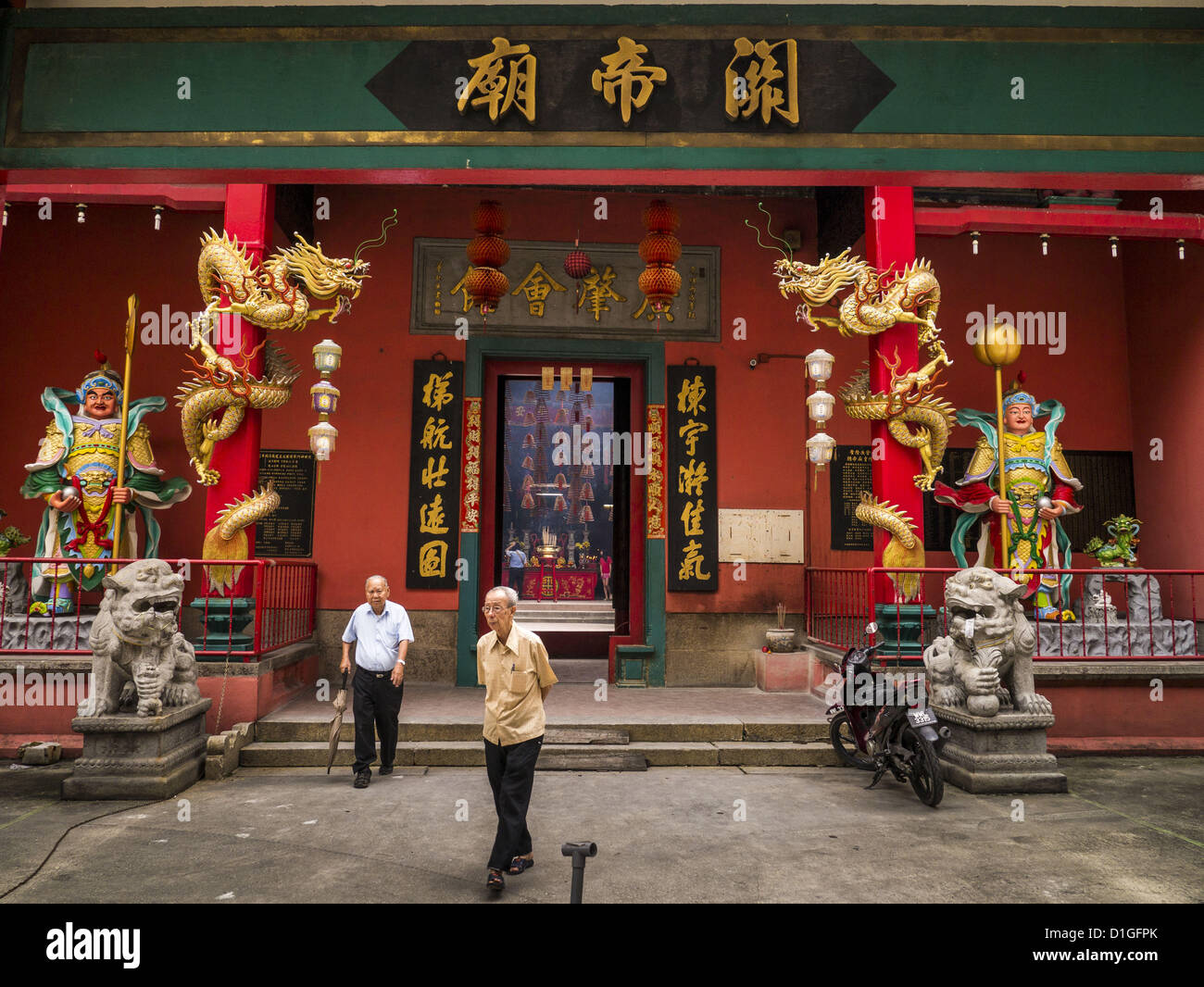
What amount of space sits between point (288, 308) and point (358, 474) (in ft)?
8.00

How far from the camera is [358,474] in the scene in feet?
29.2

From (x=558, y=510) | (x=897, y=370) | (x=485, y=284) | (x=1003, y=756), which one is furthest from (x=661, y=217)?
(x=558, y=510)

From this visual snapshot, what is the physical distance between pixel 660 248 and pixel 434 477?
364 cm

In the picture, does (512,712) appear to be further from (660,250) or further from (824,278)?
(660,250)

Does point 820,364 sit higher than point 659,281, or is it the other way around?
point 659,281

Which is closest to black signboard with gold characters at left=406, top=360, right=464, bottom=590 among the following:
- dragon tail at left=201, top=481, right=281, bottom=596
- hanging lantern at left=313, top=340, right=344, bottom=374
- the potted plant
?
hanging lantern at left=313, top=340, right=344, bottom=374

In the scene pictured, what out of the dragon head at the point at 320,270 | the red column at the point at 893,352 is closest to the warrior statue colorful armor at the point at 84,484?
the dragon head at the point at 320,270

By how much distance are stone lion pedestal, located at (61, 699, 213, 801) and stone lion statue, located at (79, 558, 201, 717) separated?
0.36 ft

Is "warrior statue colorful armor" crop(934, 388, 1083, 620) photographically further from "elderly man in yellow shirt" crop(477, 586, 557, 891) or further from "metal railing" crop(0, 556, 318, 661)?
"metal railing" crop(0, 556, 318, 661)

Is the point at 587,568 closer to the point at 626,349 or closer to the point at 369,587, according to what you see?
the point at 626,349

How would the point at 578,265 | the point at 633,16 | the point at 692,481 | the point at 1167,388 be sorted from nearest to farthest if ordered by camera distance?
the point at 633,16
the point at 578,265
the point at 1167,388
the point at 692,481

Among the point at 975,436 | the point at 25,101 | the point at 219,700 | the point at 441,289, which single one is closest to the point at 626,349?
the point at 441,289

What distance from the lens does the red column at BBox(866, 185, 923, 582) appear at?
704 centimetres

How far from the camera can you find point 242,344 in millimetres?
6969
